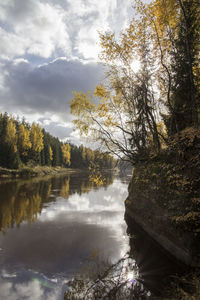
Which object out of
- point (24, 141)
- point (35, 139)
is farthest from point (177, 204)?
point (35, 139)

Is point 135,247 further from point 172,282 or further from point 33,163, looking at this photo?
point 33,163

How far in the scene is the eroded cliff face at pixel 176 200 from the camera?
5496 mm

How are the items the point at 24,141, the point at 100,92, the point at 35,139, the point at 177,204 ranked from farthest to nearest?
1. the point at 35,139
2. the point at 24,141
3. the point at 100,92
4. the point at 177,204

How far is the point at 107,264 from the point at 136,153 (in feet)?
25.3

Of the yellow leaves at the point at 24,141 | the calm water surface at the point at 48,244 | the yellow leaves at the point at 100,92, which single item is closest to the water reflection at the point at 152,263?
the calm water surface at the point at 48,244

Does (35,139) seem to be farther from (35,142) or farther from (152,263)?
(152,263)

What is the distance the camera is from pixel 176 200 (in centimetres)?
642

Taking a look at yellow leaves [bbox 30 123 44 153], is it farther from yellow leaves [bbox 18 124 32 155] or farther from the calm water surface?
the calm water surface

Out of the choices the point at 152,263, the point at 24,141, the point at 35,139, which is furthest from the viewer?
the point at 35,139


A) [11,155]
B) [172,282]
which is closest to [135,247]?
[172,282]

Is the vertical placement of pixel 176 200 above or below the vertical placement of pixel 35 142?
below

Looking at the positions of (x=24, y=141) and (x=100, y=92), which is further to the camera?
(x=24, y=141)

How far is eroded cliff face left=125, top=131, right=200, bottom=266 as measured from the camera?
216 inches

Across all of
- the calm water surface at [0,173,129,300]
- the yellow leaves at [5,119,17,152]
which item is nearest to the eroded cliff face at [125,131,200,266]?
the calm water surface at [0,173,129,300]
